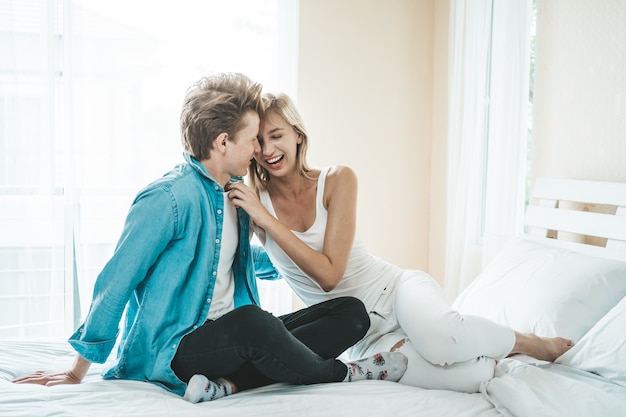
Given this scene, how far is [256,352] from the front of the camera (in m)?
1.52

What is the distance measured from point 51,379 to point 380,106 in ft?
8.40

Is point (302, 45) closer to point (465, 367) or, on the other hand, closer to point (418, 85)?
point (418, 85)

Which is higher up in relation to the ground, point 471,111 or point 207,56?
point 207,56

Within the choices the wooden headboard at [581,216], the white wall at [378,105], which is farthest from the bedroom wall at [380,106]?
the wooden headboard at [581,216]

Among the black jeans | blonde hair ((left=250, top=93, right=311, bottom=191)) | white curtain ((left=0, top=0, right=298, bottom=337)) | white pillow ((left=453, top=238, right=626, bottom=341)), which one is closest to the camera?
the black jeans

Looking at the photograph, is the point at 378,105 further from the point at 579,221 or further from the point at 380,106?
the point at 579,221

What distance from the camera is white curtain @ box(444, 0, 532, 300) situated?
112 inches

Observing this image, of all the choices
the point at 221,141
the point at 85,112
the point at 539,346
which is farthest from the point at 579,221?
the point at 85,112

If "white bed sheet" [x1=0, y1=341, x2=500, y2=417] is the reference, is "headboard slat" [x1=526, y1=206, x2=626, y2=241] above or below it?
above

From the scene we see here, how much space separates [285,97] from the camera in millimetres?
2064

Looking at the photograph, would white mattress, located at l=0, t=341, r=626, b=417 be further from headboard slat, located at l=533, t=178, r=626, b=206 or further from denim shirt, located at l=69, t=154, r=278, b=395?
headboard slat, located at l=533, t=178, r=626, b=206

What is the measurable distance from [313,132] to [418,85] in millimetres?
690

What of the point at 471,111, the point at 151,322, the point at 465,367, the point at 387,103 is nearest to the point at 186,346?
the point at 151,322

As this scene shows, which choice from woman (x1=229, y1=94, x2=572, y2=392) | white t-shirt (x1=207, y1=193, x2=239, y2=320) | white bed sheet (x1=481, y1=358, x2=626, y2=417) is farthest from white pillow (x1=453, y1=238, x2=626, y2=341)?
white t-shirt (x1=207, y1=193, x2=239, y2=320)
